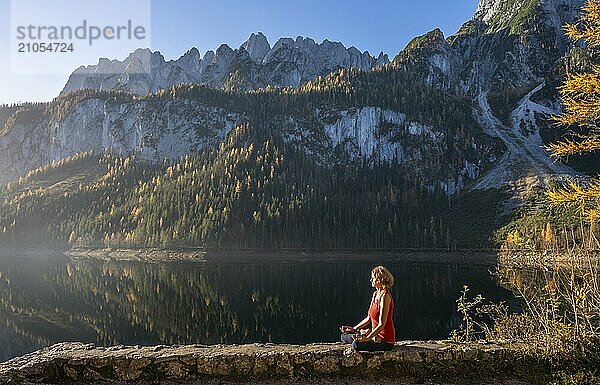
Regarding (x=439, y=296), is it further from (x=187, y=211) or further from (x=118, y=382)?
(x=187, y=211)

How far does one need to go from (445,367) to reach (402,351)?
1.08 m

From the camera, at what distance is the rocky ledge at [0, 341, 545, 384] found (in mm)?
11156

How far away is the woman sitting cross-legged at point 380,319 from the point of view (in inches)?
431

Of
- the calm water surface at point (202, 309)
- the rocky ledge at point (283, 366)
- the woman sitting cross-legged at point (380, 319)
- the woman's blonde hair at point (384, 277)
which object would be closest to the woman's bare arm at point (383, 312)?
the woman sitting cross-legged at point (380, 319)

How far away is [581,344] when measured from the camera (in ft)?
37.2

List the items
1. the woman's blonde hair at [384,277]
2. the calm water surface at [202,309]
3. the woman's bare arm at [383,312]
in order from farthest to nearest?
the calm water surface at [202,309] < the woman's blonde hair at [384,277] < the woman's bare arm at [383,312]

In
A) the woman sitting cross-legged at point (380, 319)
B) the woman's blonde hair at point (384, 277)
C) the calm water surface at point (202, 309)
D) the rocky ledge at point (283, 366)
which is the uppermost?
the woman's blonde hair at point (384, 277)

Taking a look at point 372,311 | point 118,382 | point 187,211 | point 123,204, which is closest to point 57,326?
point 118,382

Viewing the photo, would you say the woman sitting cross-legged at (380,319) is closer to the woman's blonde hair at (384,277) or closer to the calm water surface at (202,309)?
the woman's blonde hair at (384,277)

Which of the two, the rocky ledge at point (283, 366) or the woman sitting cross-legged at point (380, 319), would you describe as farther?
the rocky ledge at point (283, 366)

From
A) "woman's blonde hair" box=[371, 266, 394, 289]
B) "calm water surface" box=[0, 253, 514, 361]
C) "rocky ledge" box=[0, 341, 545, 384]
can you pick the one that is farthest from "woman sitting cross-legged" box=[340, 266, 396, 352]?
"calm water surface" box=[0, 253, 514, 361]

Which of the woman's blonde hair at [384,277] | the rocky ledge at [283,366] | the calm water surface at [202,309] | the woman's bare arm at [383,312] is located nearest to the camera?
the woman's bare arm at [383,312]

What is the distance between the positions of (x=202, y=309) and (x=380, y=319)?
1470 inches

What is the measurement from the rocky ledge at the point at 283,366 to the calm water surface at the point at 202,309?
21.0m
